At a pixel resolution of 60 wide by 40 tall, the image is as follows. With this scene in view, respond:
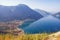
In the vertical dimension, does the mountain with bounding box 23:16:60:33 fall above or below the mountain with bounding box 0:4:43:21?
below

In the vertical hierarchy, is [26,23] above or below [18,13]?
below

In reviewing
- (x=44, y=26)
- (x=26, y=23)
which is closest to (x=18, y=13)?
(x=26, y=23)

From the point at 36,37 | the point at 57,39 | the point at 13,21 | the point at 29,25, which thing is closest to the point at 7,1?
the point at 13,21

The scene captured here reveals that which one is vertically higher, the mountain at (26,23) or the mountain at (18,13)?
the mountain at (18,13)

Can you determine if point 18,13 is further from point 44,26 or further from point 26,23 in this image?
point 44,26
